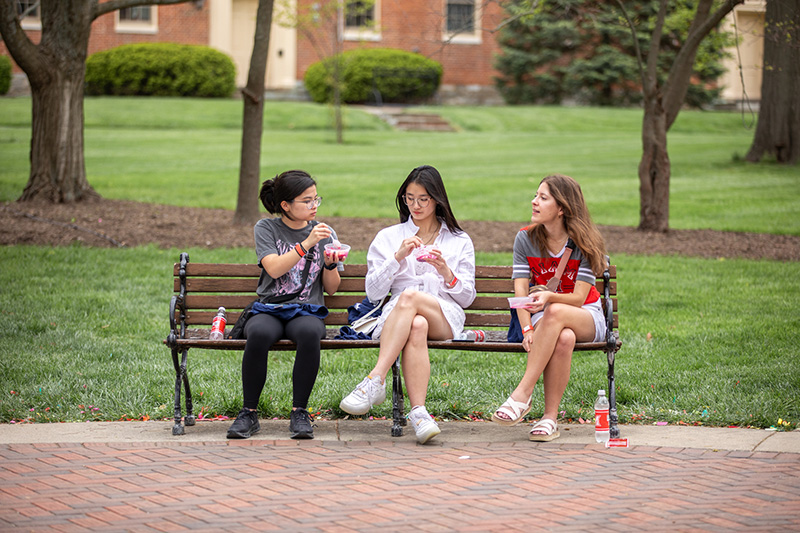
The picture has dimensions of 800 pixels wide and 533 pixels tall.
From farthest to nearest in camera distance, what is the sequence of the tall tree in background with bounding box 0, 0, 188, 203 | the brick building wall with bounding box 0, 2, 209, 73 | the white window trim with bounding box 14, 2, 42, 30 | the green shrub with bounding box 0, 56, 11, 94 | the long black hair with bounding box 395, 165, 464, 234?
the brick building wall with bounding box 0, 2, 209, 73 → the white window trim with bounding box 14, 2, 42, 30 → the green shrub with bounding box 0, 56, 11, 94 → the tall tree in background with bounding box 0, 0, 188, 203 → the long black hair with bounding box 395, 165, 464, 234

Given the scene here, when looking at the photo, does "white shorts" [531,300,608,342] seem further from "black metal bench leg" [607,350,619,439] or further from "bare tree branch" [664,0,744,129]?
"bare tree branch" [664,0,744,129]

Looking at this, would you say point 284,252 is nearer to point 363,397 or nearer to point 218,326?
point 218,326

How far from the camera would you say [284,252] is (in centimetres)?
520

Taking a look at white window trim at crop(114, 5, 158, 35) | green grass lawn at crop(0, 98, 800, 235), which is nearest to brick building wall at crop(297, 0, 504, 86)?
green grass lawn at crop(0, 98, 800, 235)

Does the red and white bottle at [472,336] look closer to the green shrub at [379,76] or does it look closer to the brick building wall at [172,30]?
the green shrub at [379,76]

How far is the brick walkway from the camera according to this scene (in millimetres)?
3658

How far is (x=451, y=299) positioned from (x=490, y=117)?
22.4 meters

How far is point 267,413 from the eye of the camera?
5.32m

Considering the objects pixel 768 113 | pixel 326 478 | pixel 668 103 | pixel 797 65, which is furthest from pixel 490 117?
pixel 326 478

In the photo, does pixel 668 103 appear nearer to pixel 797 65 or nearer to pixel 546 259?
pixel 797 65

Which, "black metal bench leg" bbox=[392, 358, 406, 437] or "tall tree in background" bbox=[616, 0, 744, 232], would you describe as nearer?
"black metal bench leg" bbox=[392, 358, 406, 437]

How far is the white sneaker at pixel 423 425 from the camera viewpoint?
465 centimetres

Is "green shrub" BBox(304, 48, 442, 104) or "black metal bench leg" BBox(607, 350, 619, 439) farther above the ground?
"green shrub" BBox(304, 48, 442, 104)

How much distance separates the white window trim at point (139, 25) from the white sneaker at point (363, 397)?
28196 millimetres
